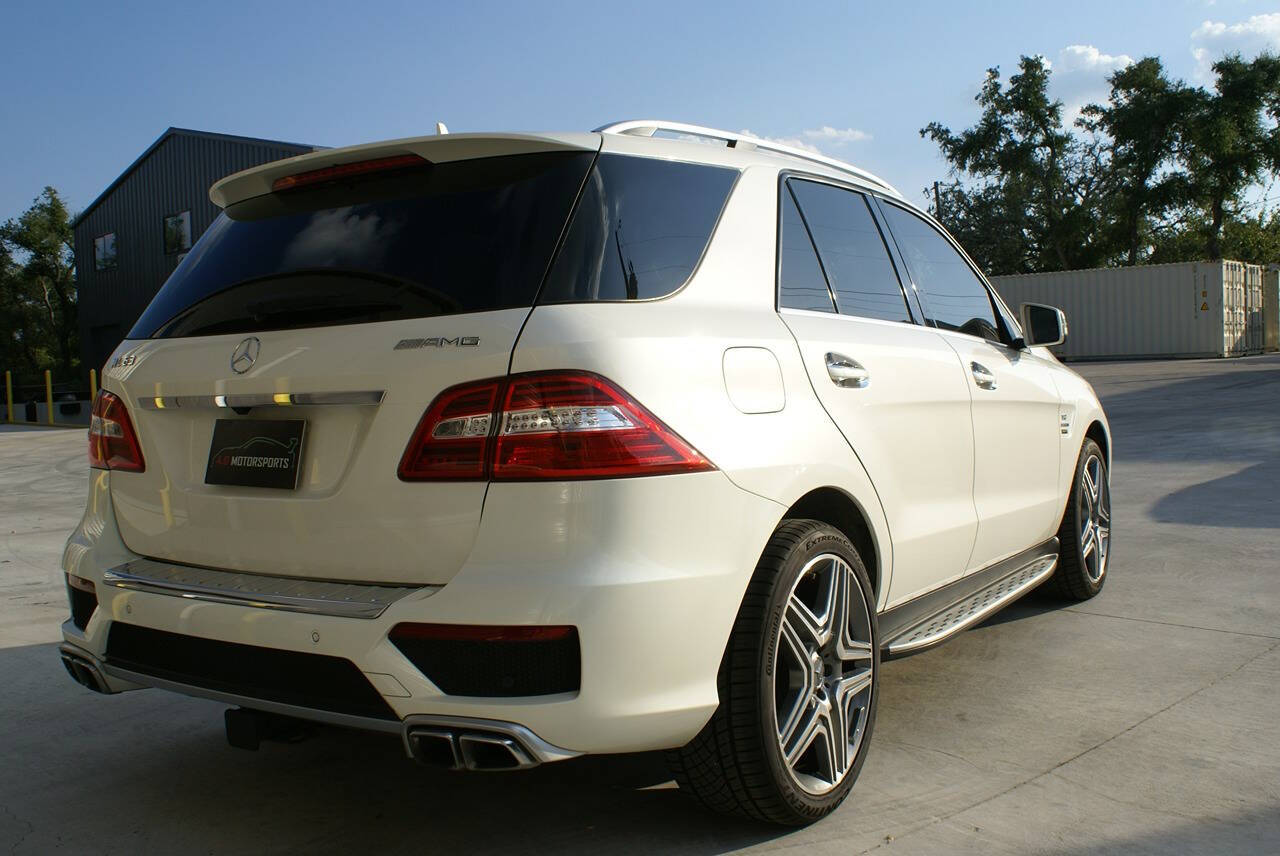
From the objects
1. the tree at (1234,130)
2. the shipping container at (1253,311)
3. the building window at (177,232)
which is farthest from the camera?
the tree at (1234,130)

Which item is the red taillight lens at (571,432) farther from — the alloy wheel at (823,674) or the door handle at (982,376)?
the door handle at (982,376)

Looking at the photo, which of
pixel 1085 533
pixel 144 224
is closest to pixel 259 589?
pixel 1085 533

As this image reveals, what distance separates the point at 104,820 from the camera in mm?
3027

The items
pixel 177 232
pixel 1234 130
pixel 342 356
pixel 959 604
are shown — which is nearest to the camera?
pixel 342 356

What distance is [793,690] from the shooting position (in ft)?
9.29

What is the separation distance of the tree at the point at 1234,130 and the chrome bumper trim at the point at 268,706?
148ft

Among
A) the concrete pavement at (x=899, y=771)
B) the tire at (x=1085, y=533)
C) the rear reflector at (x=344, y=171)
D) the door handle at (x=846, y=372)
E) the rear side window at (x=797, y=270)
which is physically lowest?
the concrete pavement at (x=899, y=771)

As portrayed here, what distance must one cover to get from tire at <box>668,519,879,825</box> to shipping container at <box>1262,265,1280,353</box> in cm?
3532

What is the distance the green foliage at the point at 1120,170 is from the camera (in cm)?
4122

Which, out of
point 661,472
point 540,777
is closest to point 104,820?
point 540,777

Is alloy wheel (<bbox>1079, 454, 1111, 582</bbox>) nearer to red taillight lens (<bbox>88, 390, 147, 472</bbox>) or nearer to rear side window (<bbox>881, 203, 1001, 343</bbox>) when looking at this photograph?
rear side window (<bbox>881, 203, 1001, 343</bbox>)

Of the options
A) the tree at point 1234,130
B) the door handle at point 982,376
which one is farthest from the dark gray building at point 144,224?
the tree at point 1234,130

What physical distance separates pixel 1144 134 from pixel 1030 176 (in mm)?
5672

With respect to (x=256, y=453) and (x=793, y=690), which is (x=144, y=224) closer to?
(x=256, y=453)
